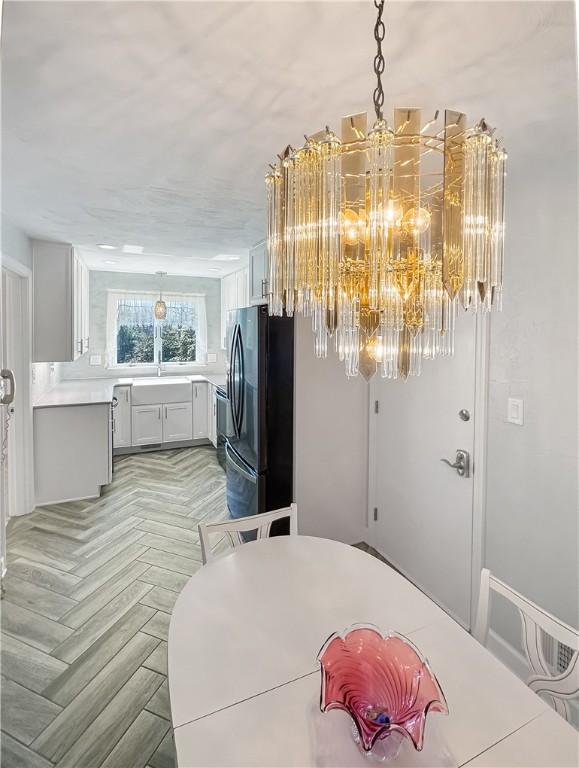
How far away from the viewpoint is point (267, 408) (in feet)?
9.64

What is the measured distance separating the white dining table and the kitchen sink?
400 cm

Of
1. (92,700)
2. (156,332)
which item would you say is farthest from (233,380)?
(156,332)

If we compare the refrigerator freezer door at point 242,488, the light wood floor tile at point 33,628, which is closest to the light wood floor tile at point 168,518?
the refrigerator freezer door at point 242,488

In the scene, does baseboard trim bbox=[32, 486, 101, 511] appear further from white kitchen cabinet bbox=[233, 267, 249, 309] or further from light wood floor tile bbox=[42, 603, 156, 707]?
white kitchen cabinet bbox=[233, 267, 249, 309]

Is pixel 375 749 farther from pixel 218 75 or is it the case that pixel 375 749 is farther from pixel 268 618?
pixel 218 75

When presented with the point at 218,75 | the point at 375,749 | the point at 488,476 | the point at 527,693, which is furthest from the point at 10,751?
the point at 218,75

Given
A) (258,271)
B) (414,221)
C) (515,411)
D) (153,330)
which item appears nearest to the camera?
(414,221)

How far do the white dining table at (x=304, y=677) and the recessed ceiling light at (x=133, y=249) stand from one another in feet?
10.7

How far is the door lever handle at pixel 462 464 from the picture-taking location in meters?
2.25

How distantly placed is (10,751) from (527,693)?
1891mm

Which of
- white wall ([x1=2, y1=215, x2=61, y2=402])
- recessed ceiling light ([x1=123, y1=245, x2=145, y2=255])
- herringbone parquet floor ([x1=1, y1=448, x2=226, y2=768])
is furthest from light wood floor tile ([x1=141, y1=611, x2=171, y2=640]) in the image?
recessed ceiling light ([x1=123, y1=245, x2=145, y2=255])

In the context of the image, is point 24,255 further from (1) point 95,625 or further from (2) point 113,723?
(2) point 113,723

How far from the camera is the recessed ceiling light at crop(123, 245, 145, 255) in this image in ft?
12.8

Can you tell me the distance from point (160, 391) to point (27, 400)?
6.11ft
